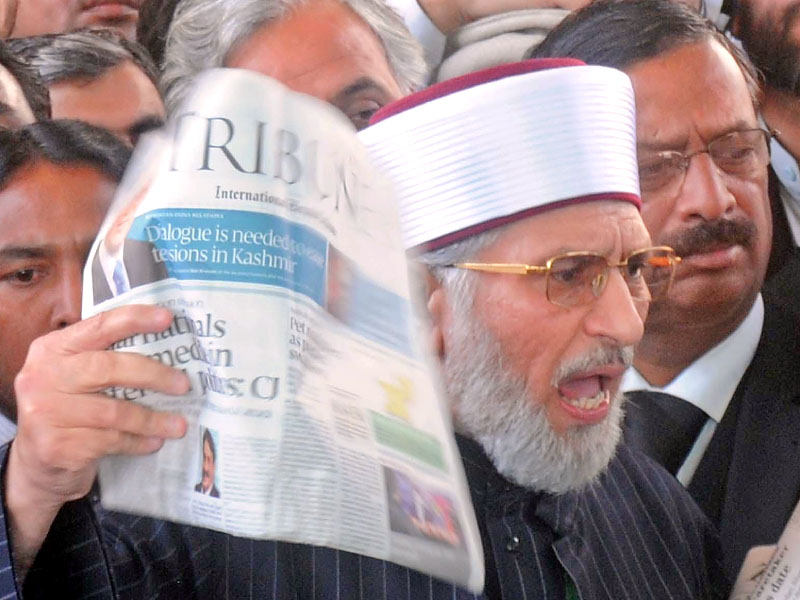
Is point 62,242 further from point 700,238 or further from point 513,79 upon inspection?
point 700,238

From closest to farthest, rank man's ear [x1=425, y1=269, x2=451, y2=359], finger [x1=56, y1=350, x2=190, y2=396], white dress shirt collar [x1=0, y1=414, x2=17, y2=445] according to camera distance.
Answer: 1. finger [x1=56, y1=350, x2=190, y2=396]
2. white dress shirt collar [x1=0, y1=414, x2=17, y2=445]
3. man's ear [x1=425, y1=269, x2=451, y2=359]

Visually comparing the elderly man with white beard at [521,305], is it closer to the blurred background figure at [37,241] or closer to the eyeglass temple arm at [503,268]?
the eyeglass temple arm at [503,268]

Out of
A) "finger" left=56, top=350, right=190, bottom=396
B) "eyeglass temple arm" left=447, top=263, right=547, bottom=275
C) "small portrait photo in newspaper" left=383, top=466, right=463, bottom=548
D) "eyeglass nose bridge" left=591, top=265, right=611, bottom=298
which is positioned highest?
"finger" left=56, top=350, right=190, bottom=396

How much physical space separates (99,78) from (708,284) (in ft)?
2.18

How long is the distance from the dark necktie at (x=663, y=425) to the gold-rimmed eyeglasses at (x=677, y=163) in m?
→ 0.23

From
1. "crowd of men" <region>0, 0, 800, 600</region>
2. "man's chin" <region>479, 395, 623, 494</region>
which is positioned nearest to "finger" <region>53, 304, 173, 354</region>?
"crowd of men" <region>0, 0, 800, 600</region>

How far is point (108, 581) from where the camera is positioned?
0.74 meters

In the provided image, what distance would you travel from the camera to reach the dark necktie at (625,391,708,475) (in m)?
1.09

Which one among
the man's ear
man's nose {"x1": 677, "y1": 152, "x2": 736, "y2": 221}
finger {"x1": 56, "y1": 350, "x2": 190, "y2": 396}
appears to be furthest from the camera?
man's nose {"x1": 677, "y1": 152, "x2": 736, "y2": 221}

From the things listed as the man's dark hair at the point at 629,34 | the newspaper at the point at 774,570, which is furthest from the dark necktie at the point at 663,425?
the man's dark hair at the point at 629,34

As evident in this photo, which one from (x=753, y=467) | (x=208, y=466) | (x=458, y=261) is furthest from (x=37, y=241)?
(x=753, y=467)

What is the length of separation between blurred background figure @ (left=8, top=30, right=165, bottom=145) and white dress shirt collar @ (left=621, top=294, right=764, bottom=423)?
0.58m

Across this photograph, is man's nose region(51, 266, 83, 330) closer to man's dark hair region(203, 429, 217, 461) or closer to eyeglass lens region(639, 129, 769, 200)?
man's dark hair region(203, 429, 217, 461)

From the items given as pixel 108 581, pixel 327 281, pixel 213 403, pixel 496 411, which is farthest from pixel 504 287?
pixel 108 581
